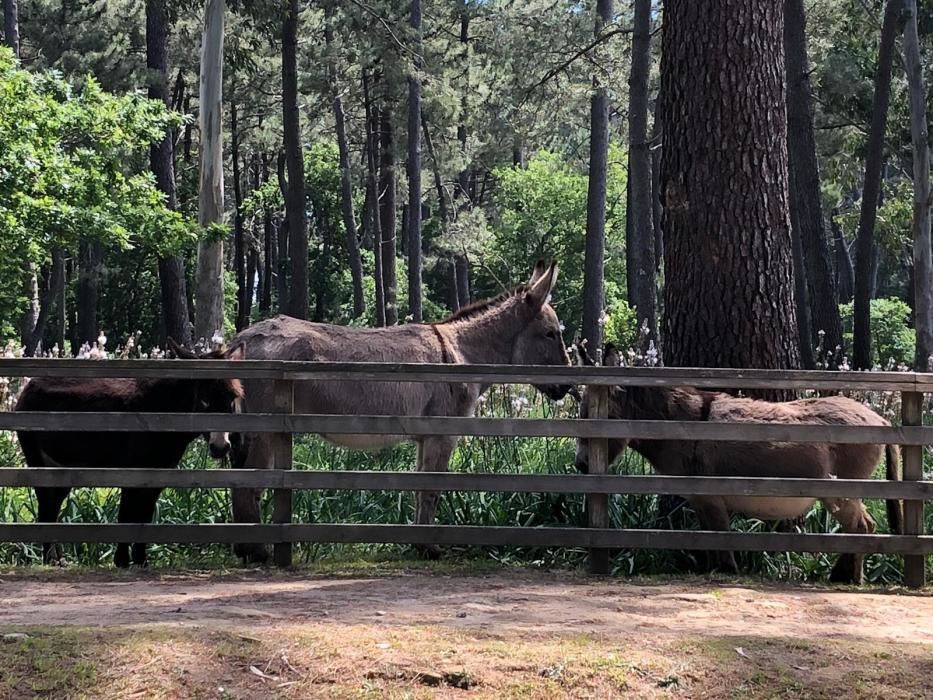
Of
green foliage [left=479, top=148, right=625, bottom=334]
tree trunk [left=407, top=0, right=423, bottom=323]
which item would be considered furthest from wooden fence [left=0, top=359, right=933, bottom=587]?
green foliage [left=479, top=148, right=625, bottom=334]

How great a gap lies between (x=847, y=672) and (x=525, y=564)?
3.25 metres

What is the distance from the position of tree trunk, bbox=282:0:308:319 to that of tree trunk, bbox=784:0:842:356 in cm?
1114

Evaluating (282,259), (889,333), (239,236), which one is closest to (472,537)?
(889,333)

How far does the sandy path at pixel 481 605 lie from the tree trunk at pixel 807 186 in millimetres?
12250

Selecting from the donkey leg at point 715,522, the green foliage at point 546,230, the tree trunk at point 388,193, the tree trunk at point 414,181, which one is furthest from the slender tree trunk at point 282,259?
the donkey leg at point 715,522

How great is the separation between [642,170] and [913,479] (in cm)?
1222

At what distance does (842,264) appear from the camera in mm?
57594

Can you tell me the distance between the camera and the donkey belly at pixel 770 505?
25.9ft

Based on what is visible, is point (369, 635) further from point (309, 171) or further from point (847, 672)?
point (309, 171)

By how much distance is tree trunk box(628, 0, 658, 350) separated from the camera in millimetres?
19250

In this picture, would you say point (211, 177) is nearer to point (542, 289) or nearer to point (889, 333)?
point (542, 289)

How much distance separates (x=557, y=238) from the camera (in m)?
41.4

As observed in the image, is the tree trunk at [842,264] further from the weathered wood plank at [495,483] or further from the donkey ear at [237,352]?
the donkey ear at [237,352]

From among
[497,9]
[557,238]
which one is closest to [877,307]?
[557,238]
